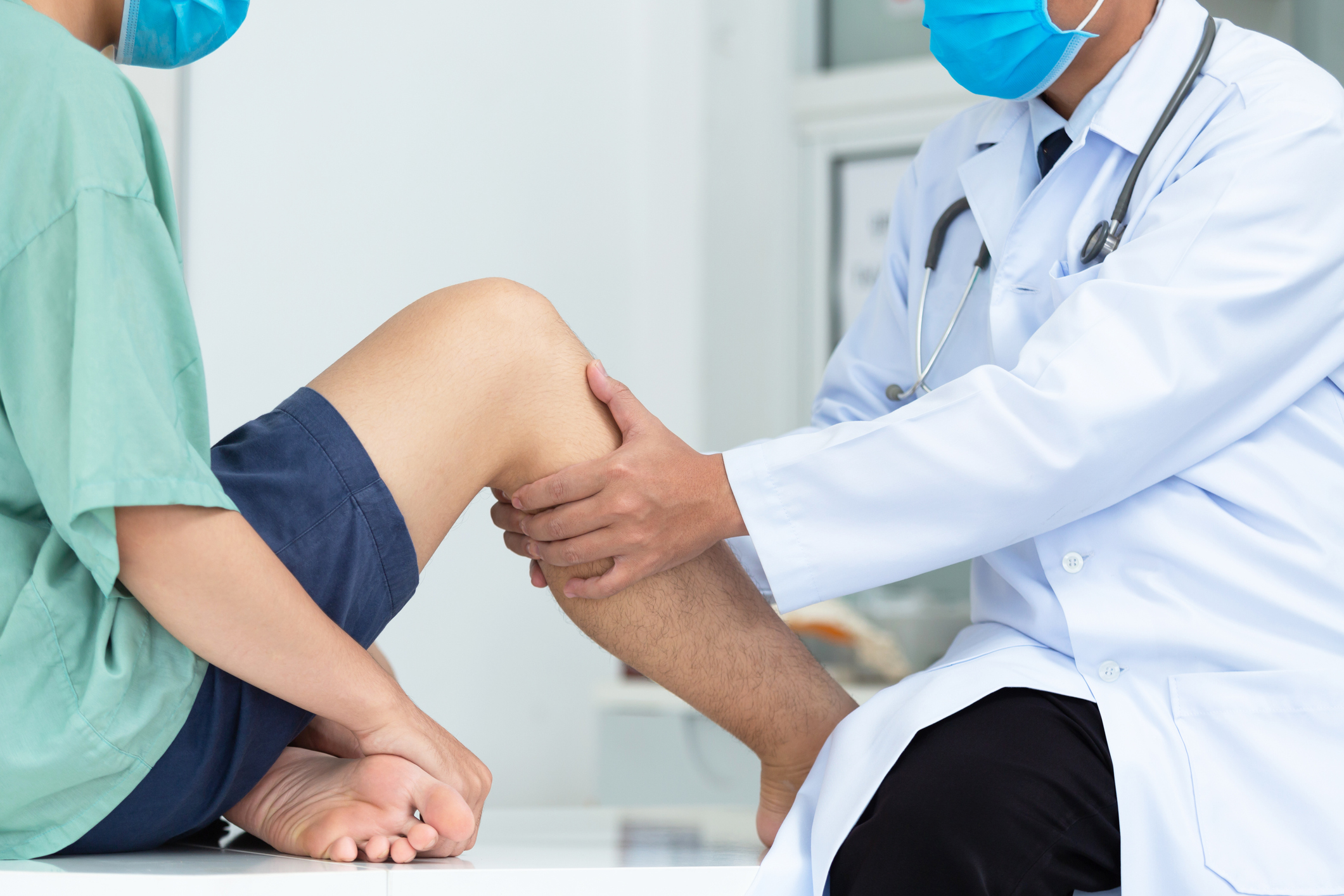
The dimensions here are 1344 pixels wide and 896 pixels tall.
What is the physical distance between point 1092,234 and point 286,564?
30.2 inches

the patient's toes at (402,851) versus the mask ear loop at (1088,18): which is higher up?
the mask ear loop at (1088,18)

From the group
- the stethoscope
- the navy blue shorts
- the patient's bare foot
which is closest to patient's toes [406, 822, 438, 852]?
the patient's bare foot

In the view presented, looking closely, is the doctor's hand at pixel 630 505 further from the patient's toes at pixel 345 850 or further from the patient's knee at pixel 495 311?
the patient's toes at pixel 345 850

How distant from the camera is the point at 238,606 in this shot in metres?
0.74

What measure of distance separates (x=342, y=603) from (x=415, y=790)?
149 mm

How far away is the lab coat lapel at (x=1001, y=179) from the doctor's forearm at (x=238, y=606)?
0.76 meters

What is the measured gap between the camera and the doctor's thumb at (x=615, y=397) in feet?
3.29

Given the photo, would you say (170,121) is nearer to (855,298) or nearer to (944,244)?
(944,244)

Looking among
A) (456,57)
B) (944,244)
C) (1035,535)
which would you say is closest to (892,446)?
(1035,535)

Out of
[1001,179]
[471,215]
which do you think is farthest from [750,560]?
[471,215]

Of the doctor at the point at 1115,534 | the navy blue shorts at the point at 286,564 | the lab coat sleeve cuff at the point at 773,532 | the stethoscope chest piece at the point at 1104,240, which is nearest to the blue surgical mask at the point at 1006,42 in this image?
the doctor at the point at 1115,534

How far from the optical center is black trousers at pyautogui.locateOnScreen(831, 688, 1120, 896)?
84 cm

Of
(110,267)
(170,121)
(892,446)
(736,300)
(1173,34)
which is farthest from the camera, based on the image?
(736,300)

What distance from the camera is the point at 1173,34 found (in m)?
1.12
